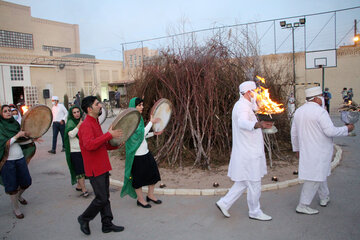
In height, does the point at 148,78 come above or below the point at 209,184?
above

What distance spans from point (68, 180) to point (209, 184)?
3396 mm

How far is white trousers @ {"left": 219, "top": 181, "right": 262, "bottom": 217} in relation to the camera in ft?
12.8

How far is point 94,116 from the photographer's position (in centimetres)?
370

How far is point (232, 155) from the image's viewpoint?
13.4ft

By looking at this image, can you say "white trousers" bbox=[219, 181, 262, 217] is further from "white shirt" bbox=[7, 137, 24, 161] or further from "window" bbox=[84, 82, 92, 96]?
"window" bbox=[84, 82, 92, 96]

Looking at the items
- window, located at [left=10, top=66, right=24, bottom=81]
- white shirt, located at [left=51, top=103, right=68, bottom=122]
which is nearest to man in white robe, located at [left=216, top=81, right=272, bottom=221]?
white shirt, located at [left=51, top=103, right=68, bottom=122]

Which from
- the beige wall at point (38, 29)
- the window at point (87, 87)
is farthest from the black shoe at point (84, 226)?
the window at point (87, 87)

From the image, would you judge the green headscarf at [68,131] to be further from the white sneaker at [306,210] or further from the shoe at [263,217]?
the white sneaker at [306,210]

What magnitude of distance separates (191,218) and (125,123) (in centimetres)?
177

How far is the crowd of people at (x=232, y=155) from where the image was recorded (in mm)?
3662

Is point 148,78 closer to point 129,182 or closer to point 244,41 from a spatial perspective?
point 244,41

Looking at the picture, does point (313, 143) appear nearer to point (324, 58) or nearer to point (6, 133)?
point (6, 133)

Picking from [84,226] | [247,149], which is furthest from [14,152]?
[247,149]

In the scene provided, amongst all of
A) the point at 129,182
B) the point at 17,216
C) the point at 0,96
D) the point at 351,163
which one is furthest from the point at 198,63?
the point at 0,96
